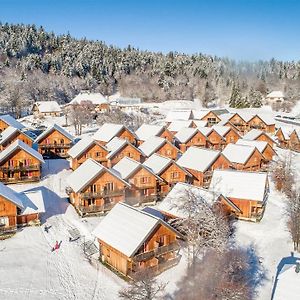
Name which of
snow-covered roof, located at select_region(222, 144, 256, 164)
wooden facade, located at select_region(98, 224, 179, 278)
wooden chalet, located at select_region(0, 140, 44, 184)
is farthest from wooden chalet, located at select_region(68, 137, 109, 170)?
wooden facade, located at select_region(98, 224, 179, 278)

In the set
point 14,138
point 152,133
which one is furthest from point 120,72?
point 14,138

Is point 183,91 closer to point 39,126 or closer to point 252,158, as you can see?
point 39,126

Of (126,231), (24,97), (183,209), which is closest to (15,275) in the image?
(126,231)

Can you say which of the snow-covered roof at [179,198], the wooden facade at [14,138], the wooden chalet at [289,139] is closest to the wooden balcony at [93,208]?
the snow-covered roof at [179,198]

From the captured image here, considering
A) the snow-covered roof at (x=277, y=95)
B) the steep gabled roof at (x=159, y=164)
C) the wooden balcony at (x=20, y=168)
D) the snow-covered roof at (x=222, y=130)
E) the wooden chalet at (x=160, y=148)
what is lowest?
the wooden balcony at (x=20, y=168)

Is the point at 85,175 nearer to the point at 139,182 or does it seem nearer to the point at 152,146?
the point at 139,182

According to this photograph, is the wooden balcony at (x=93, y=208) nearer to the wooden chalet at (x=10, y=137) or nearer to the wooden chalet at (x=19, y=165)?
the wooden chalet at (x=19, y=165)
